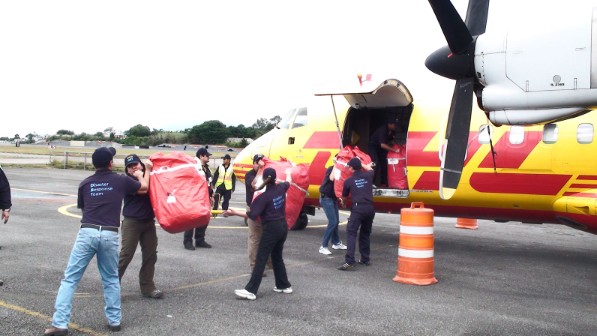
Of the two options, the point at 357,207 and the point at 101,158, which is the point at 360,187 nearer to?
the point at 357,207

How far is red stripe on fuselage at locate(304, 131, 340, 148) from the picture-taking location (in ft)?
41.9

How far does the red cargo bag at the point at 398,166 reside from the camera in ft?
41.0

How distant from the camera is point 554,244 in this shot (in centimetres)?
1341

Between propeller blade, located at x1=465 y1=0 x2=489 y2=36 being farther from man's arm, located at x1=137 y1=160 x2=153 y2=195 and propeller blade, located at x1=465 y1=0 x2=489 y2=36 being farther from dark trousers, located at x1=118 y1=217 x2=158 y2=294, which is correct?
dark trousers, located at x1=118 y1=217 x2=158 y2=294

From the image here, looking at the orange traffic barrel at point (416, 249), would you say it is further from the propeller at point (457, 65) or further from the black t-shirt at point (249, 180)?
the black t-shirt at point (249, 180)

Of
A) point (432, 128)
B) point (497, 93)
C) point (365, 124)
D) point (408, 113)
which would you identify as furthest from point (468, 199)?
point (497, 93)

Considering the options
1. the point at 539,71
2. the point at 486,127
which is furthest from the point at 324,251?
the point at 539,71

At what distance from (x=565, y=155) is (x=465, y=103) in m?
4.14

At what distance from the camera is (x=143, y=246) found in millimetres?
7398

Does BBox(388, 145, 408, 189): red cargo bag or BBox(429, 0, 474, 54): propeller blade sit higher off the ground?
BBox(429, 0, 474, 54): propeller blade

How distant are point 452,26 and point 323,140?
21.0 feet

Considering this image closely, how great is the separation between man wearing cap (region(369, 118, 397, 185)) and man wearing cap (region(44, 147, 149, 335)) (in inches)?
291

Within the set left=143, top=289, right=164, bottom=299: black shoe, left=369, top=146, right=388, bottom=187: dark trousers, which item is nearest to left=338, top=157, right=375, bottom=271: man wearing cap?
left=369, top=146, right=388, bottom=187: dark trousers

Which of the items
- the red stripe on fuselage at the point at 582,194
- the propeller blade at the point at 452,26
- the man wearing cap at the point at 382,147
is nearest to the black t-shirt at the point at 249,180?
the man wearing cap at the point at 382,147
